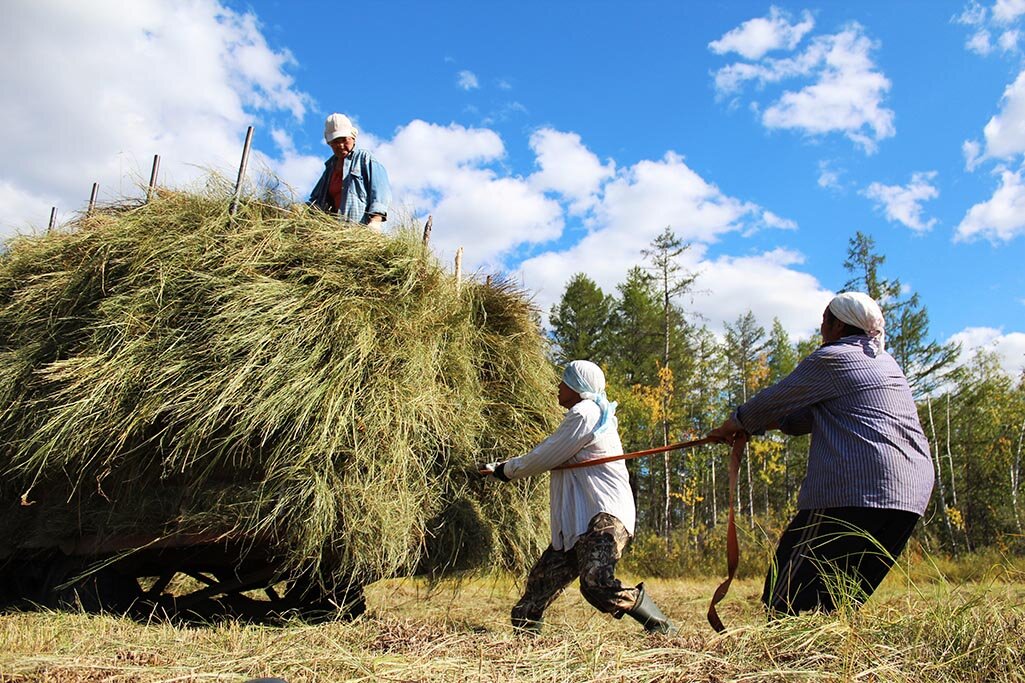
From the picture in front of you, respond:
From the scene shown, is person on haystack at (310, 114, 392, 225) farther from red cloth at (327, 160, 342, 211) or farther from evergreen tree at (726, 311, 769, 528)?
evergreen tree at (726, 311, 769, 528)

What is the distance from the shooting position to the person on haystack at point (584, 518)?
132 inches

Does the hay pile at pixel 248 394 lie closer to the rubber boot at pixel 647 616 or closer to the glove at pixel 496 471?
the glove at pixel 496 471

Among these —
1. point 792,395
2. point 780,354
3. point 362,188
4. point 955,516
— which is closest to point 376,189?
point 362,188

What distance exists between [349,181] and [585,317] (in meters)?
25.0

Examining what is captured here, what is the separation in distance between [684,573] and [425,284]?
1151 cm

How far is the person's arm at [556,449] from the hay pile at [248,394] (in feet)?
0.99

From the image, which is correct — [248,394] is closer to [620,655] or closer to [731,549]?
[620,655]

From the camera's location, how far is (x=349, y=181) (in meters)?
4.44

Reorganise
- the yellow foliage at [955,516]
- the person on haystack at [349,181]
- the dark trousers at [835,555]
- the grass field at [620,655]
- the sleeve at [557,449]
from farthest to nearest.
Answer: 1. the yellow foliage at [955,516]
2. the person on haystack at [349,181]
3. the sleeve at [557,449]
4. the dark trousers at [835,555]
5. the grass field at [620,655]

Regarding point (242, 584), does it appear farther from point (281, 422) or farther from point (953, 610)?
point (953, 610)

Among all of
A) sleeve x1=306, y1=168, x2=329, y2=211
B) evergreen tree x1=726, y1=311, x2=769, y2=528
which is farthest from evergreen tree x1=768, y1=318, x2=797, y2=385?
sleeve x1=306, y1=168, x2=329, y2=211

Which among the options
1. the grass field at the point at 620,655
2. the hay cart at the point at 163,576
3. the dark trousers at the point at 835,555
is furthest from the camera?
the hay cart at the point at 163,576

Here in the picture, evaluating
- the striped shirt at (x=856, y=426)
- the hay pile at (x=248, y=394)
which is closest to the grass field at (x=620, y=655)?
the striped shirt at (x=856, y=426)

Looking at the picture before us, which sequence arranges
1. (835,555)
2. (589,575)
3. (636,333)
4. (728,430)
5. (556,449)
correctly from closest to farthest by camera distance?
(835,555) → (728,430) → (589,575) → (556,449) → (636,333)
